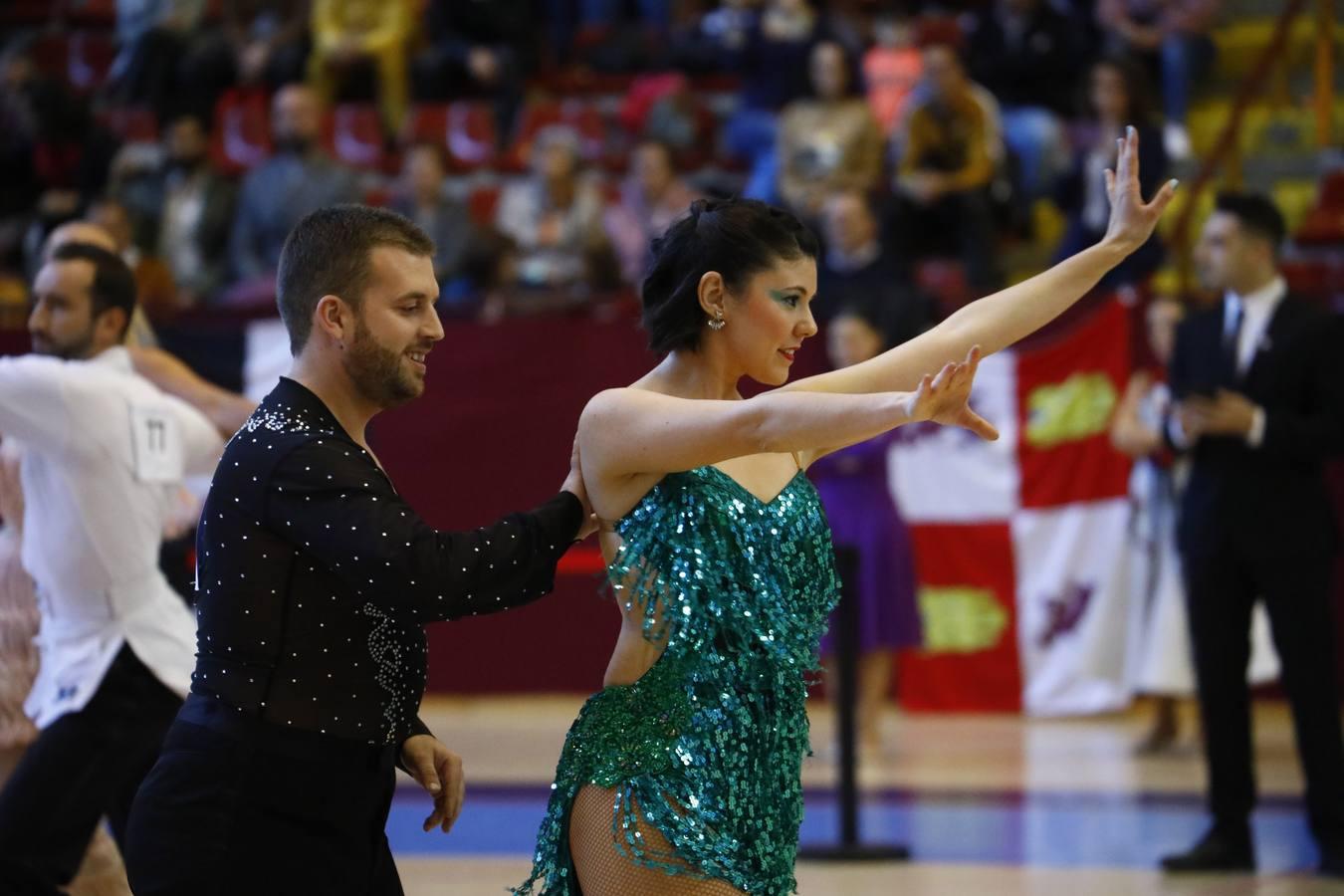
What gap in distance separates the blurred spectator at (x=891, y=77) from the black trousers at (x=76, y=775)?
7.19 m

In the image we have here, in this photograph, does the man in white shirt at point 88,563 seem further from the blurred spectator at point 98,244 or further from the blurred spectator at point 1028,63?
the blurred spectator at point 1028,63

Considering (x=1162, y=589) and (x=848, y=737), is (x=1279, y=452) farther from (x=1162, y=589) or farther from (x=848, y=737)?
(x=1162, y=589)

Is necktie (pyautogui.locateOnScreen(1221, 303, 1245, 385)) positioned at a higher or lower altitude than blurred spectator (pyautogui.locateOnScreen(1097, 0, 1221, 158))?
lower

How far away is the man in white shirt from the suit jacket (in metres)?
3.13

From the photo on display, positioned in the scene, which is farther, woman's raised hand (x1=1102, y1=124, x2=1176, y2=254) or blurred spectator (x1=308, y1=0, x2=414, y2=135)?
blurred spectator (x1=308, y1=0, x2=414, y2=135)

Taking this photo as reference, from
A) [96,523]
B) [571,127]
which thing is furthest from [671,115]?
[96,523]

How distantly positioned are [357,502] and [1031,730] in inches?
234

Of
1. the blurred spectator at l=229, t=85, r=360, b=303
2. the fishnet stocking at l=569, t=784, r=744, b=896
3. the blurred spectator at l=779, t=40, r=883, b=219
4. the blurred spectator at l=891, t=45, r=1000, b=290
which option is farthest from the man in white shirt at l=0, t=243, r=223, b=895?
the blurred spectator at l=229, t=85, r=360, b=303

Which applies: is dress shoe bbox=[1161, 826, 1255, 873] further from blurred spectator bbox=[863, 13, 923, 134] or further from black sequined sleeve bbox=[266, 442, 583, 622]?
blurred spectator bbox=[863, 13, 923, 134]

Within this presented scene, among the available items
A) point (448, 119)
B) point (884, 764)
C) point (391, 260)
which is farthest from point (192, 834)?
point (448, 119)

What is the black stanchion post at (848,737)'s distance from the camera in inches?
221

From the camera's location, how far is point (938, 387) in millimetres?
2348

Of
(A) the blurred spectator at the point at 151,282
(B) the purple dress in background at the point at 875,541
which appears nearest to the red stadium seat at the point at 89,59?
(A) the blurred spectator at the point at 151,282

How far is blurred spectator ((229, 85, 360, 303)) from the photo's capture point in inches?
393
